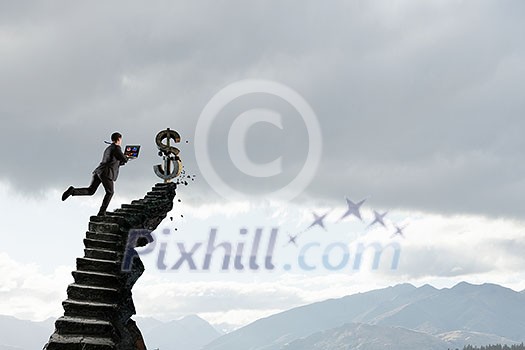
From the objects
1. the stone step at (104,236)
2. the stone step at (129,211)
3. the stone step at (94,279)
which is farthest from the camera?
the stone step at (129,211)

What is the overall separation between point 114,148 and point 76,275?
13.1 ft

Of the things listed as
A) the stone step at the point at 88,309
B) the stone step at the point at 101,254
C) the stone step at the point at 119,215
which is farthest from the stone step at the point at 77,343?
the stone step at the point at 119,215

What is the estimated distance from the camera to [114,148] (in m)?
16.0

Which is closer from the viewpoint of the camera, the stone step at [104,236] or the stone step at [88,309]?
the stone step at [88,309]

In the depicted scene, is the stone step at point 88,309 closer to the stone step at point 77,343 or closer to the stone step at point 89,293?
the stone step at point 89,293

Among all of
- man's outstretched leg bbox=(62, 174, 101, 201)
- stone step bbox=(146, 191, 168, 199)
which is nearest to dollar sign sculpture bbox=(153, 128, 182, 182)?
stone step bbox=(146, 191, 168, 199)

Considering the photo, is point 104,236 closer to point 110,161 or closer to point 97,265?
point 97,265

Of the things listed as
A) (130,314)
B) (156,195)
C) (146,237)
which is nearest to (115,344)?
(130,314)

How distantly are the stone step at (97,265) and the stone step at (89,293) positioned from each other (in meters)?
0.73

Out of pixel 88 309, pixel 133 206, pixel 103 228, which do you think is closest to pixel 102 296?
pixel 88 309

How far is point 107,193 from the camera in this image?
53.3 ft

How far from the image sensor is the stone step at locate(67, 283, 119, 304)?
537 inches

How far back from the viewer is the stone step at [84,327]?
12.7 meters

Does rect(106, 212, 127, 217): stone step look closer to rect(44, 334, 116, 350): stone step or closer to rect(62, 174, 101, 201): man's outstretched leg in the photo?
rect(62, 174, 101, 201): man's outstretched leg
